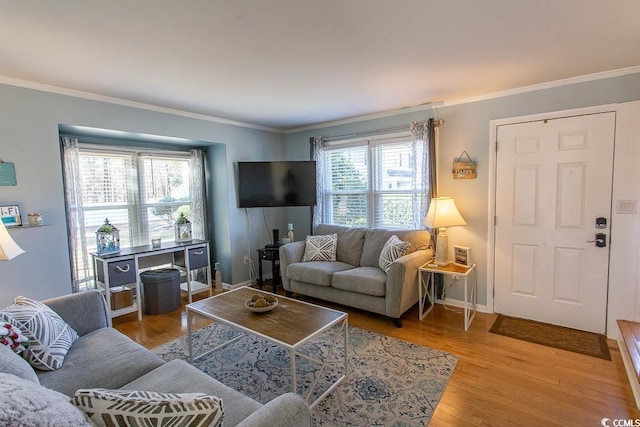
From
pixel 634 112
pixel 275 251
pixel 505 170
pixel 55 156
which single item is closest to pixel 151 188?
pixel 55 156

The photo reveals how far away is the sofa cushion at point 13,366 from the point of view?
4.24ft

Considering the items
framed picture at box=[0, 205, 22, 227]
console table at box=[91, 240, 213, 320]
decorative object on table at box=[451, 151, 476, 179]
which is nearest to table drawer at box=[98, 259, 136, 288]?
console table at box=[91, 240, 213, 320]

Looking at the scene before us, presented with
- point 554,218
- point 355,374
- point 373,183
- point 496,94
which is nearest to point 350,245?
point 373,183

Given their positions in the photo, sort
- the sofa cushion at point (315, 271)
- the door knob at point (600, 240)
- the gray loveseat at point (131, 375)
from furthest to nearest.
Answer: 1. the sofa cushion at point (315, 271)
2. the door knob at point (600, 240)
3. the gray loveseat at point (131, 375)

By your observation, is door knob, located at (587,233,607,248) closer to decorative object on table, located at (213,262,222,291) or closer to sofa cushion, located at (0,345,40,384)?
sofa cushion, located at (0,345,40,384)

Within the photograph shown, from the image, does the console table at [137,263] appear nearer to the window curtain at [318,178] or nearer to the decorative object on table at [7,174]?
the decorative object on table at [7,174]

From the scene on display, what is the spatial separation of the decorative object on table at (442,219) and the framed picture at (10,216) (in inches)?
151

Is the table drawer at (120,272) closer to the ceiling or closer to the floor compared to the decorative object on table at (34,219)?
closer to the floor

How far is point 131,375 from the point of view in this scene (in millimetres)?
1694

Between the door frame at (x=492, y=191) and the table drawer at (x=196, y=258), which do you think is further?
the table drawer at (x=196, y=258)

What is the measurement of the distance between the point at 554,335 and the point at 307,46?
330cm

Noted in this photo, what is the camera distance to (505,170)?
3.33 meters

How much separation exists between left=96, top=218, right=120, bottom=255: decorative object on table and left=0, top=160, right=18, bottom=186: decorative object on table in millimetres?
916

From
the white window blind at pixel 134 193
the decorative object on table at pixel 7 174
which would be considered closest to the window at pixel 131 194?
the white window blind at pixel 134 193
